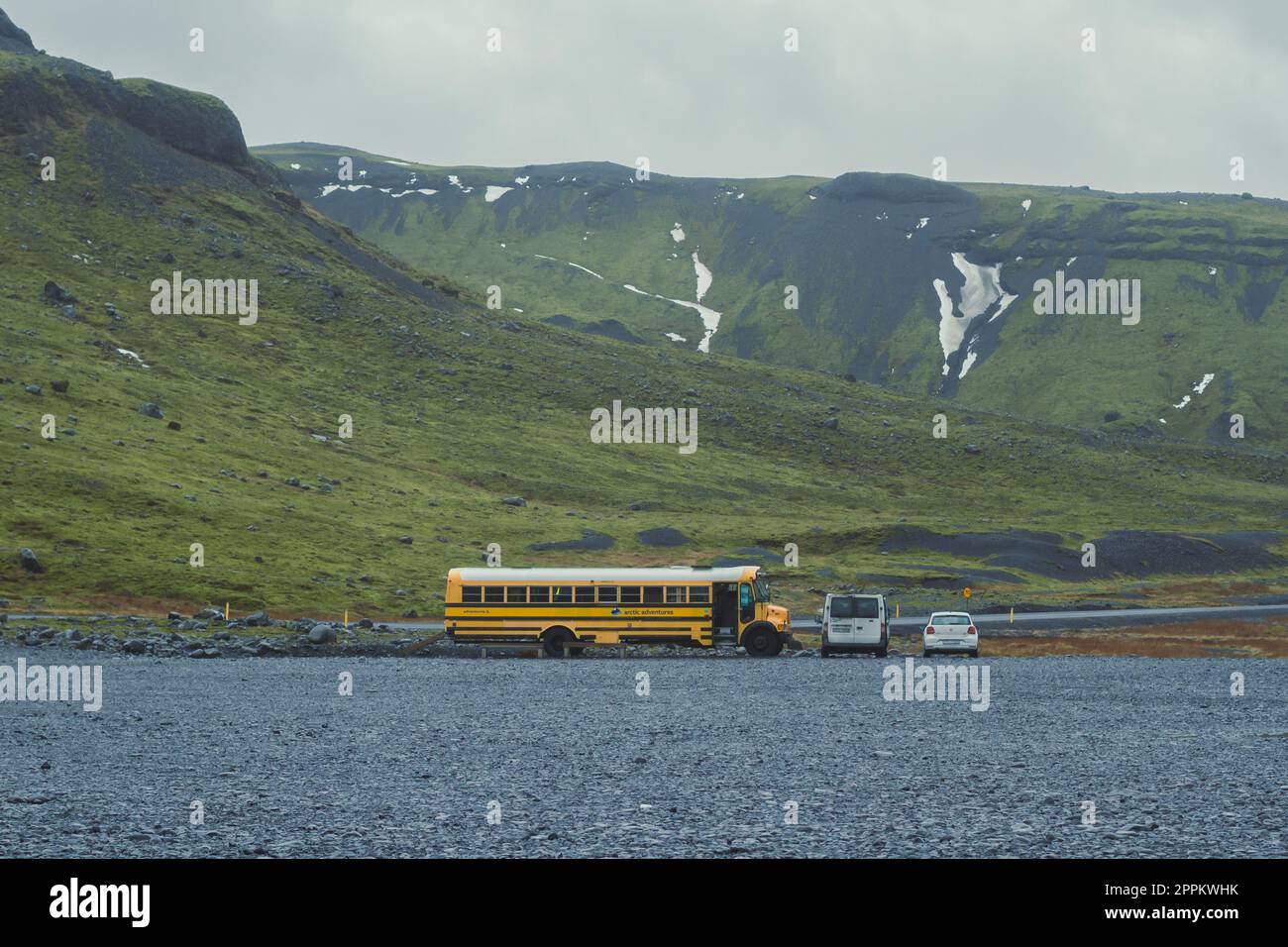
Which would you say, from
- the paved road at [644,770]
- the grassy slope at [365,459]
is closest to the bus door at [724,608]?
the paved road at [644,770]

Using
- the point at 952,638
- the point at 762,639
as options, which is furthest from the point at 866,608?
the point at 762,639

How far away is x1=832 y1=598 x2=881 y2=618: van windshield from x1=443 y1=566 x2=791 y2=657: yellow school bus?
293cm

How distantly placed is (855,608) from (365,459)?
8982cm

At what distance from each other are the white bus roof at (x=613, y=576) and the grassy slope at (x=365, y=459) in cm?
2211

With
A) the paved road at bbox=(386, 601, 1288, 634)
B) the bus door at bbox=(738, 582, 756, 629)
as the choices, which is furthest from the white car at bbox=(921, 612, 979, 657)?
the paved road at bbox=(386, 601, 1288, 634)

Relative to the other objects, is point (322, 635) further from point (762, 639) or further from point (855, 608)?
point (855, 608)

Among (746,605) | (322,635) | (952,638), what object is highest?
(746,605)

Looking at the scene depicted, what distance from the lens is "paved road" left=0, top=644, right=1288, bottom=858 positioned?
711 inches

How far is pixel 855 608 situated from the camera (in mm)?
55469

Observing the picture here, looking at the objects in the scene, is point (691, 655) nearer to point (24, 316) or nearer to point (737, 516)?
point (737, 516)

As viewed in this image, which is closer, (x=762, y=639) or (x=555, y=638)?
(x=762, y=639)

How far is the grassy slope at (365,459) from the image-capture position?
89438mm

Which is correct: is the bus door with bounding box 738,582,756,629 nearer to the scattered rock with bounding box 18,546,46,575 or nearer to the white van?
the white van
